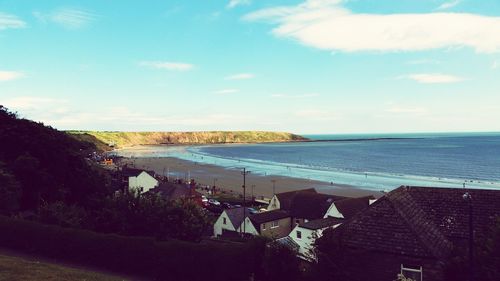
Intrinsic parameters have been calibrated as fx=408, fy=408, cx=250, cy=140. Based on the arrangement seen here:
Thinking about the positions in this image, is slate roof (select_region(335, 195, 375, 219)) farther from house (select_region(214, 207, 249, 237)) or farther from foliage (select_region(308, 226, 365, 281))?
foliage (select_region(308, 226, 365, 281))

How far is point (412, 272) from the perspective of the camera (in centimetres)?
1972

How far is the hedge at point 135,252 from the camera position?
21.5m

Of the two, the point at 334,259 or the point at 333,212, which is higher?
the point at 334,259

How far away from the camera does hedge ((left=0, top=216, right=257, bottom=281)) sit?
70.5 ft

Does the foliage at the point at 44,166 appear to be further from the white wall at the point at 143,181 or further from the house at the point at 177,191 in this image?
the white wall at the point at 143,181

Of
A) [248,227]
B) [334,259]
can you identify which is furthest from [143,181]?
[334,259]

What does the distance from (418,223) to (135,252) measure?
50.2 feet

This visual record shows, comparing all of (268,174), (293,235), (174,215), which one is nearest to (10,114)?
(174,215)

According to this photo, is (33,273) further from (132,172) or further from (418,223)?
(132,172)

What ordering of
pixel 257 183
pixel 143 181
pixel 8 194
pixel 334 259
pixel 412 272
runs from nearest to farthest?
pixel 334 259 → pixel 412 272 → pixel 8 194 → pixel 143 181 → pixel 257 183

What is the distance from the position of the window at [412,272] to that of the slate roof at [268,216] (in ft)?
93.4

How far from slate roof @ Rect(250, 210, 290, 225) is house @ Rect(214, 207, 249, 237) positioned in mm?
1600

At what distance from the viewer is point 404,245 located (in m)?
20.1

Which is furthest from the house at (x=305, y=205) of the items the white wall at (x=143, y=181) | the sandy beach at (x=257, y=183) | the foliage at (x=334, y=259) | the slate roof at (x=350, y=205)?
the foliage at (x=334, y=259)
